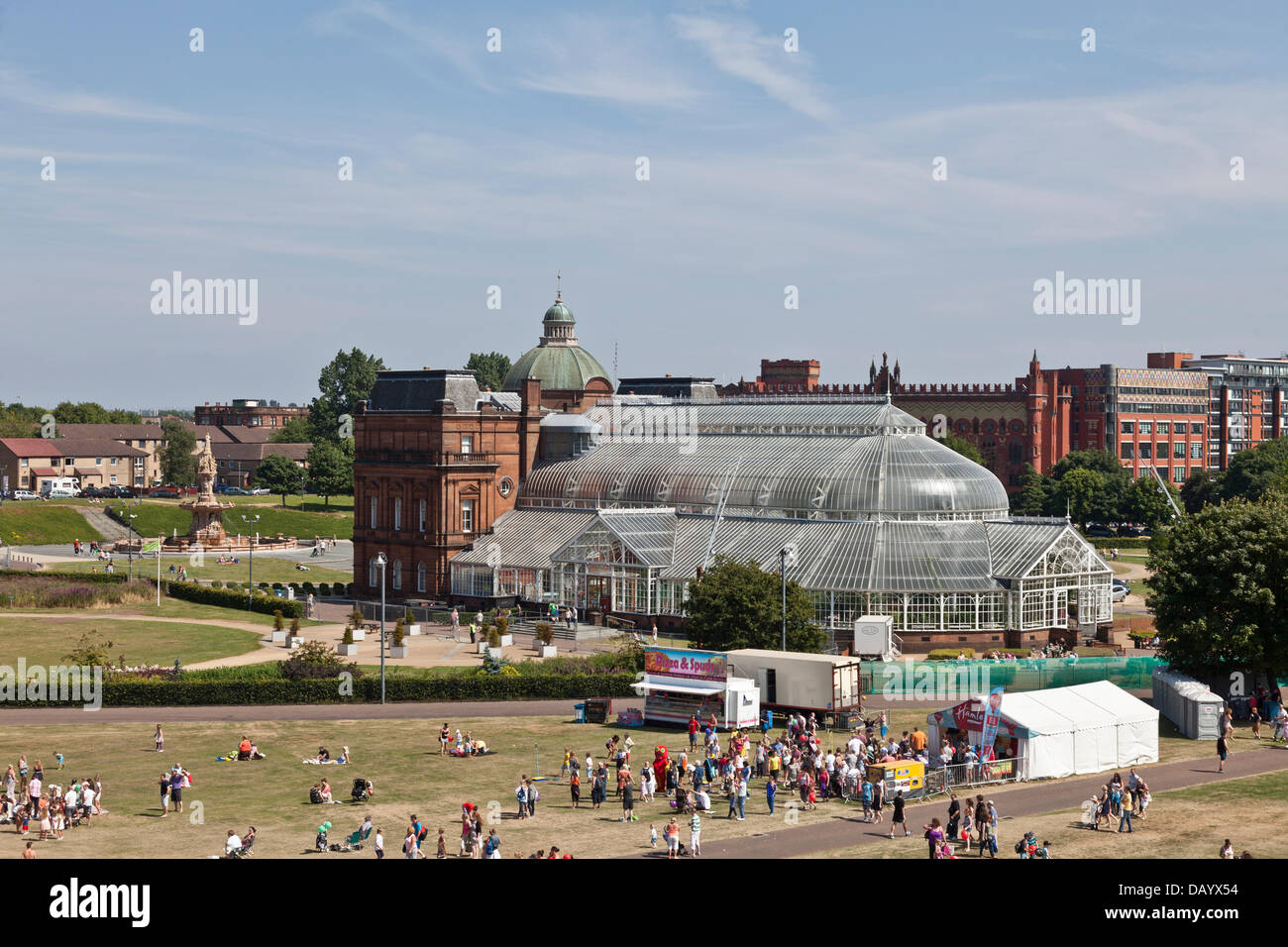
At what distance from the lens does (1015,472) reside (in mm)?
189375

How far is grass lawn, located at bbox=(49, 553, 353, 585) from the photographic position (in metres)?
129

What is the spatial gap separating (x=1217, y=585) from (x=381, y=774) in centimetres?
3851

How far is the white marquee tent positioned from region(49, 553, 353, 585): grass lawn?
277 feet

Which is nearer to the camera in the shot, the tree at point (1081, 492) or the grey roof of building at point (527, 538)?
the grey roof of building at point (527, 538)

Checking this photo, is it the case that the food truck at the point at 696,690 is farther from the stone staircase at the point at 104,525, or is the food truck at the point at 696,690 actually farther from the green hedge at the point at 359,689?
the stone staircase at the point at 104,525

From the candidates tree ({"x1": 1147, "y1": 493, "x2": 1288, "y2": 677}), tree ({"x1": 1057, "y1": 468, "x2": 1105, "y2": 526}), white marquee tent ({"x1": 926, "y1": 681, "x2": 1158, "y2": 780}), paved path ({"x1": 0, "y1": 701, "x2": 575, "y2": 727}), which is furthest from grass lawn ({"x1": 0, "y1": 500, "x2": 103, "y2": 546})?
white marquee tent ({"x1": 926, "y1": 681, "x2": 1158, "y2": 780})

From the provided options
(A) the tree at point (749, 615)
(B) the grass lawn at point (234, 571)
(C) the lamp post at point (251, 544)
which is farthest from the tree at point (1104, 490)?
(A) the tree at point (749, 615)

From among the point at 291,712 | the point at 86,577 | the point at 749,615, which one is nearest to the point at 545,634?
the point at 749,615

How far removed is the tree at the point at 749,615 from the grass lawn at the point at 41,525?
349 feet

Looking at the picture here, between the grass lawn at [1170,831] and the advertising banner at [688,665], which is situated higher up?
the advertising banner at [688,665]

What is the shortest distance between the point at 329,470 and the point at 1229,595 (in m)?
146

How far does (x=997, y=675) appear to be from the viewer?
7375cm

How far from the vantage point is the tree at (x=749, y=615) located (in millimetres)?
73000

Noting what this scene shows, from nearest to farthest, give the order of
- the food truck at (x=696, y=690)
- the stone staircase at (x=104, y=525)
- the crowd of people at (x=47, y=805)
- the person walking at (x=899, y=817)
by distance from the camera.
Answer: the person walking at (x=899, y=817) < the crowd of people at (x=47, y=805) < the food truck at (x=696, y=690) < the stone staircase at (x=104, y=525)
